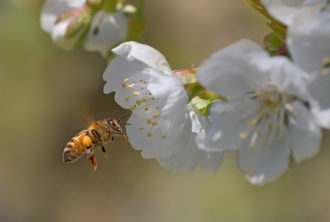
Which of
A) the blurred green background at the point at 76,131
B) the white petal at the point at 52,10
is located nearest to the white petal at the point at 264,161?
the white petal at the point at 52,10

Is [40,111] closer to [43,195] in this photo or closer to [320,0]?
[43,195]

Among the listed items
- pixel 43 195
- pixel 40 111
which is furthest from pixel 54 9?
pixel 43 195

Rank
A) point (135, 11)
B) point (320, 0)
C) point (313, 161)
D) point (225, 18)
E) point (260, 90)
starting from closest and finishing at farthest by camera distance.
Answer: point (320, 0) → point (260, 90) → point (135, 11) → point (313, 161) → point (225, 18)

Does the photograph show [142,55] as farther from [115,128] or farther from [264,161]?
[264,161]

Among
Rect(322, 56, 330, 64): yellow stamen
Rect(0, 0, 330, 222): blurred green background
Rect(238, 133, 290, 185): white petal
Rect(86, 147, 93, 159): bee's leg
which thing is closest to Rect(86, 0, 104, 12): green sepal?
Rect(86, 147, 93, 159): bee's leg

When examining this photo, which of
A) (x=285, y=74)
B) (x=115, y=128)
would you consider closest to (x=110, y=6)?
(x=115, y=128)

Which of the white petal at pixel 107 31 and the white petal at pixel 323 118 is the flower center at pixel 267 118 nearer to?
the white petal at pixel 323 118
